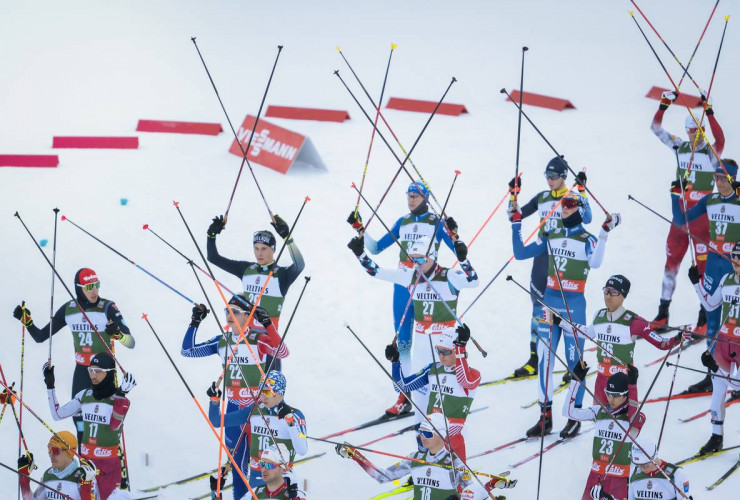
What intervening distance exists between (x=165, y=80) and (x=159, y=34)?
1619 millimetres

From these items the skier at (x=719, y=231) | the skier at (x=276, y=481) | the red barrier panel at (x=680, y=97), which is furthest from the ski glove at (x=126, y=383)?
the red barrier panel at (x=680, y=97)

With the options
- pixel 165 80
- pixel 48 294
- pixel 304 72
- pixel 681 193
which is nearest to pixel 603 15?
pixel 304 72

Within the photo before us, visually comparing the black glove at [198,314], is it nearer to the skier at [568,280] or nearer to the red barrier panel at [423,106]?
the skier at [568,280]

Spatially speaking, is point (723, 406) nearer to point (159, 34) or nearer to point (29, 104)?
point (29, 104)

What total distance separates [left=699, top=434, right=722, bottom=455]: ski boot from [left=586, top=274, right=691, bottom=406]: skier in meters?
0.80

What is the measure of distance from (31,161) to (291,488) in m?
7.13

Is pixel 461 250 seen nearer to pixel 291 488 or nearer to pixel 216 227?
pixel 216 227

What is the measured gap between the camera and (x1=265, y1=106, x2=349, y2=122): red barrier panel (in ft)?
43.1

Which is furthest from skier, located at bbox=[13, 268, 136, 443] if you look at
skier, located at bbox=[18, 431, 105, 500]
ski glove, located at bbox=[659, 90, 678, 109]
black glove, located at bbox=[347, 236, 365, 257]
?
ski glove, located at bbox=[659, 90, 678, 109]

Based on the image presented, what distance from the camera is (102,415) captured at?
674 centimetres

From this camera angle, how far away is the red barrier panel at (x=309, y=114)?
13.1m

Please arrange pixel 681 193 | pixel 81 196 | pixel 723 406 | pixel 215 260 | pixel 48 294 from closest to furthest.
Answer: pixel 723 406, pixel 215 260, pixel 681 193, pixel 48 294, pixel 81 196

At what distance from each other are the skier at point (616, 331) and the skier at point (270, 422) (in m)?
1.83

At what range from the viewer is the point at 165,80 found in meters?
15.0
